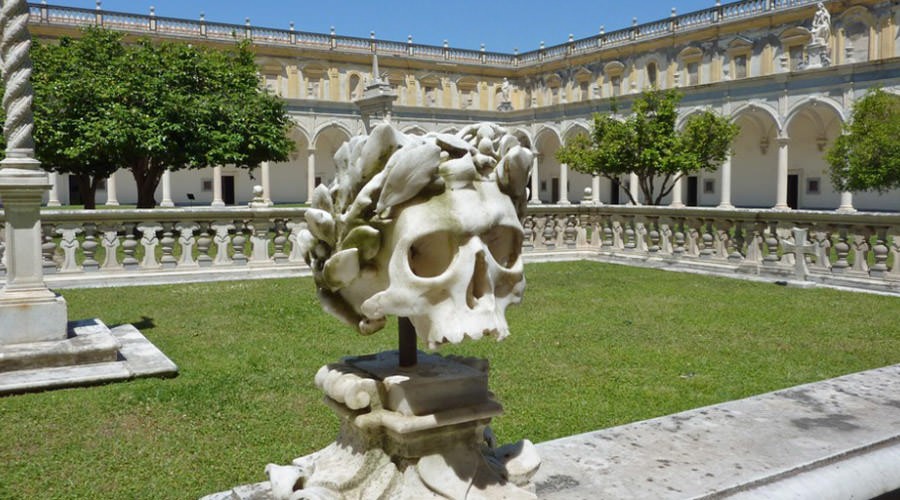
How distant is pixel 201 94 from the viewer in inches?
859

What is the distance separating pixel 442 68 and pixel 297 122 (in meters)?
13.2

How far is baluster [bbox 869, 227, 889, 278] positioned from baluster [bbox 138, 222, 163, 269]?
1019 cm

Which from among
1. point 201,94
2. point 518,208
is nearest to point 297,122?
point 201,94

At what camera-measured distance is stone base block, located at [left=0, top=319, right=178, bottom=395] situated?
212 inches

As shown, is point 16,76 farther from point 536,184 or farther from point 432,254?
point 536,184

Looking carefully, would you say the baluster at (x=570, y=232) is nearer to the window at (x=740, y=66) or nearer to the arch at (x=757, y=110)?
the arch at (x=757, y=110)

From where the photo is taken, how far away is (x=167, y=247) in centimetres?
1099

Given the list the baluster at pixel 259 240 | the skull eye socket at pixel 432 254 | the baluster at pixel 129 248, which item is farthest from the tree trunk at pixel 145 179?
the skull eye socket at pixel 432 254

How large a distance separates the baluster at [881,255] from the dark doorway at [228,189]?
136ft

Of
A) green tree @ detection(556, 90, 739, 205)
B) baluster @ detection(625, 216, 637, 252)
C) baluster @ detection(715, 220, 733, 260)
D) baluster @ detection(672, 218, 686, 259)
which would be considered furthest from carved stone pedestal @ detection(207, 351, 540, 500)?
green tree @ detection(556, 90, 739, 205)

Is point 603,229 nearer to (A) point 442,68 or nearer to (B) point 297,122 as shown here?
(B) point 297,122

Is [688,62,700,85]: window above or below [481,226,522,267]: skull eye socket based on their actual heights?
above

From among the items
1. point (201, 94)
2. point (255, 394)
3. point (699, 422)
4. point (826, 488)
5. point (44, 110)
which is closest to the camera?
point (826, 488)

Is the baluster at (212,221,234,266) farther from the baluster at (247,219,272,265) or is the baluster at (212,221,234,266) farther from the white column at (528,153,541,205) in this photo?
the white column at (528,153,541,205)
